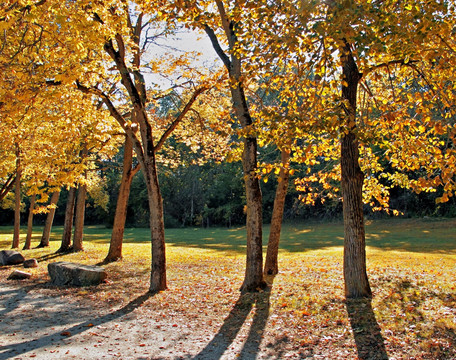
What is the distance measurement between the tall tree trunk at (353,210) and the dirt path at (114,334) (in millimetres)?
2386

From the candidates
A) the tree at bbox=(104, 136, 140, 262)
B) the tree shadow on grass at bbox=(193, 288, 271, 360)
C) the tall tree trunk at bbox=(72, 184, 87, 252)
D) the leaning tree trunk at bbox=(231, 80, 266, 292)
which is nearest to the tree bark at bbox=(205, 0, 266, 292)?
the leaning tree trunk at bbox=(231, 80, 266, 292)

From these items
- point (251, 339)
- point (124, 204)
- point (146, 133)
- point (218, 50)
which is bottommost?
point (251, 339)

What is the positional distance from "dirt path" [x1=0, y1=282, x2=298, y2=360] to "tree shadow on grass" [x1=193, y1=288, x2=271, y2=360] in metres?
0.01

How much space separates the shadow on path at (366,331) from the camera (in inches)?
213

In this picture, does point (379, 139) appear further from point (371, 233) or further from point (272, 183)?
point (272, 183)

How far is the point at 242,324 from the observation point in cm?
712

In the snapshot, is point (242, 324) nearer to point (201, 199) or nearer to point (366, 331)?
point (366, 331)

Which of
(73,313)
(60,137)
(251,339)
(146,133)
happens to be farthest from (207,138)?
(251,339)

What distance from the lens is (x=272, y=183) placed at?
46.3 meters

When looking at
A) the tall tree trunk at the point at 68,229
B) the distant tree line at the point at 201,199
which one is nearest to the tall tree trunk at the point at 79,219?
the tall tree trunk at the point at 68,229

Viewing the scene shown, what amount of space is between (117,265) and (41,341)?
8.55 metres

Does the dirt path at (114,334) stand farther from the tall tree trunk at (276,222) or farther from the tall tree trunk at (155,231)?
the tall tree trunk at (276,222)

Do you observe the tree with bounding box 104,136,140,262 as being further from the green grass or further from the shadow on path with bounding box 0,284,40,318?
the green grass

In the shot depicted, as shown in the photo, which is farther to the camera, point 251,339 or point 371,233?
point 371,233
